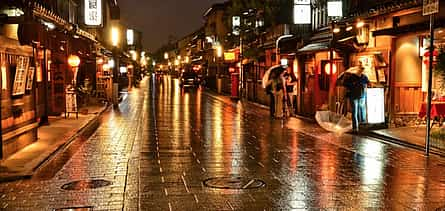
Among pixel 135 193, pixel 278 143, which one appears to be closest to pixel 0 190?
pixel 135 193

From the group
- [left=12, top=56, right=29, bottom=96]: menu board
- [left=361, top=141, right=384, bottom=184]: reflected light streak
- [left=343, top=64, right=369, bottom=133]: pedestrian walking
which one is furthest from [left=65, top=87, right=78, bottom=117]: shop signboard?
[left=361, top=141, right=384, bottom=184]: reflected light streak

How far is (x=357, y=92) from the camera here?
19.7 m

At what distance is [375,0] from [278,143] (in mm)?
7579

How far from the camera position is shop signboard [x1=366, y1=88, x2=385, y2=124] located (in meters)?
19.8

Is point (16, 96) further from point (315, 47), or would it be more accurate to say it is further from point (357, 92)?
point (315, 47)

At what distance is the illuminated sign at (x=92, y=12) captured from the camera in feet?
111

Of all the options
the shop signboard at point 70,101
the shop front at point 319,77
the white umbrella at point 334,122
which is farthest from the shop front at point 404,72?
the shop signboard at point 70,101

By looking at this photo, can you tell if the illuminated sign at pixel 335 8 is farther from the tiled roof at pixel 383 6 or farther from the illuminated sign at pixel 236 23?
the illuminated sign at pixel 236 23

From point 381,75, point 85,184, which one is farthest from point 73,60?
point 85,184

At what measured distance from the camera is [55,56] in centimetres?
2683

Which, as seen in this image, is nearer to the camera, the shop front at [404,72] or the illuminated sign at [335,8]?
the shop front at [404,72]

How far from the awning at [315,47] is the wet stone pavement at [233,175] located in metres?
6.15

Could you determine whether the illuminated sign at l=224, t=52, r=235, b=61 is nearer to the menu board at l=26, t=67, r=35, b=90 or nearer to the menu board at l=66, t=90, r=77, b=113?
the menu board at l=66, t=90, r=77, b=113

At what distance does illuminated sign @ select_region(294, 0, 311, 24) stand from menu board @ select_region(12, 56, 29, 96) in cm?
1586
